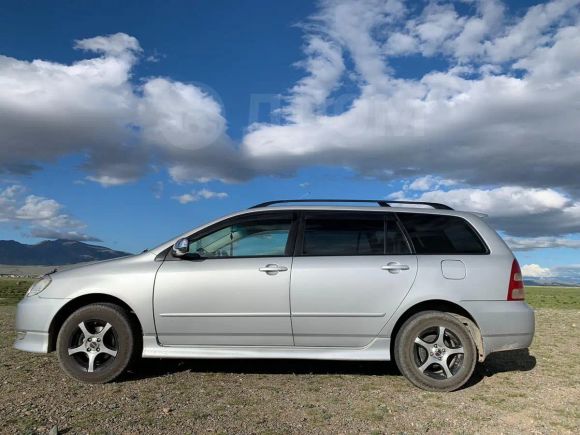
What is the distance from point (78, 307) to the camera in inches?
201

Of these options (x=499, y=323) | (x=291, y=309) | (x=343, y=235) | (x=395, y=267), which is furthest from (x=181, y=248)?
(x=499, y=323)

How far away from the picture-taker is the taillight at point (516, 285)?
494 cm

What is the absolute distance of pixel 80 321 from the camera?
4910 millimetres

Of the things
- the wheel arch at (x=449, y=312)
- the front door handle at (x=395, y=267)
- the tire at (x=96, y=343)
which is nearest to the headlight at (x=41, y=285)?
the tire at (x=96, y=343)

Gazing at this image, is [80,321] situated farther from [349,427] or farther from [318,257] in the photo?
[349,427]

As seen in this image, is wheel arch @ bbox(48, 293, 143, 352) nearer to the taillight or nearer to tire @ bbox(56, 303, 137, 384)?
tire @ bbox(56, 303, 137, 384)

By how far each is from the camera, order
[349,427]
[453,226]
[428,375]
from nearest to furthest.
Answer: [349,427] < [428,375] < [453,226]

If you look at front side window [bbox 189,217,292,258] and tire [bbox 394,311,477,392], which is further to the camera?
front side window [bbox 189,217,292,258]

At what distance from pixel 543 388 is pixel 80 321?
15.2ft

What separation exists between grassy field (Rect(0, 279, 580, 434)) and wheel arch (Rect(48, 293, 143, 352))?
1.50 feet

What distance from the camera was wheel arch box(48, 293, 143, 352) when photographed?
4.99 meters

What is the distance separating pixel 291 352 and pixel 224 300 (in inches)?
32.4

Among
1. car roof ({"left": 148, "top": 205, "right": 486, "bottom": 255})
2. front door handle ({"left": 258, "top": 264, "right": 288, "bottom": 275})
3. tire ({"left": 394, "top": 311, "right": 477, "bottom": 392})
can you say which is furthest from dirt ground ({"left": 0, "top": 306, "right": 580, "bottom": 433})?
car roof ({"left": 148, "top": 205, "right": 486, "bottom": 255})

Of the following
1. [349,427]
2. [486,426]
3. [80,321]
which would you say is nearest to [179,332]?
[80,321]
